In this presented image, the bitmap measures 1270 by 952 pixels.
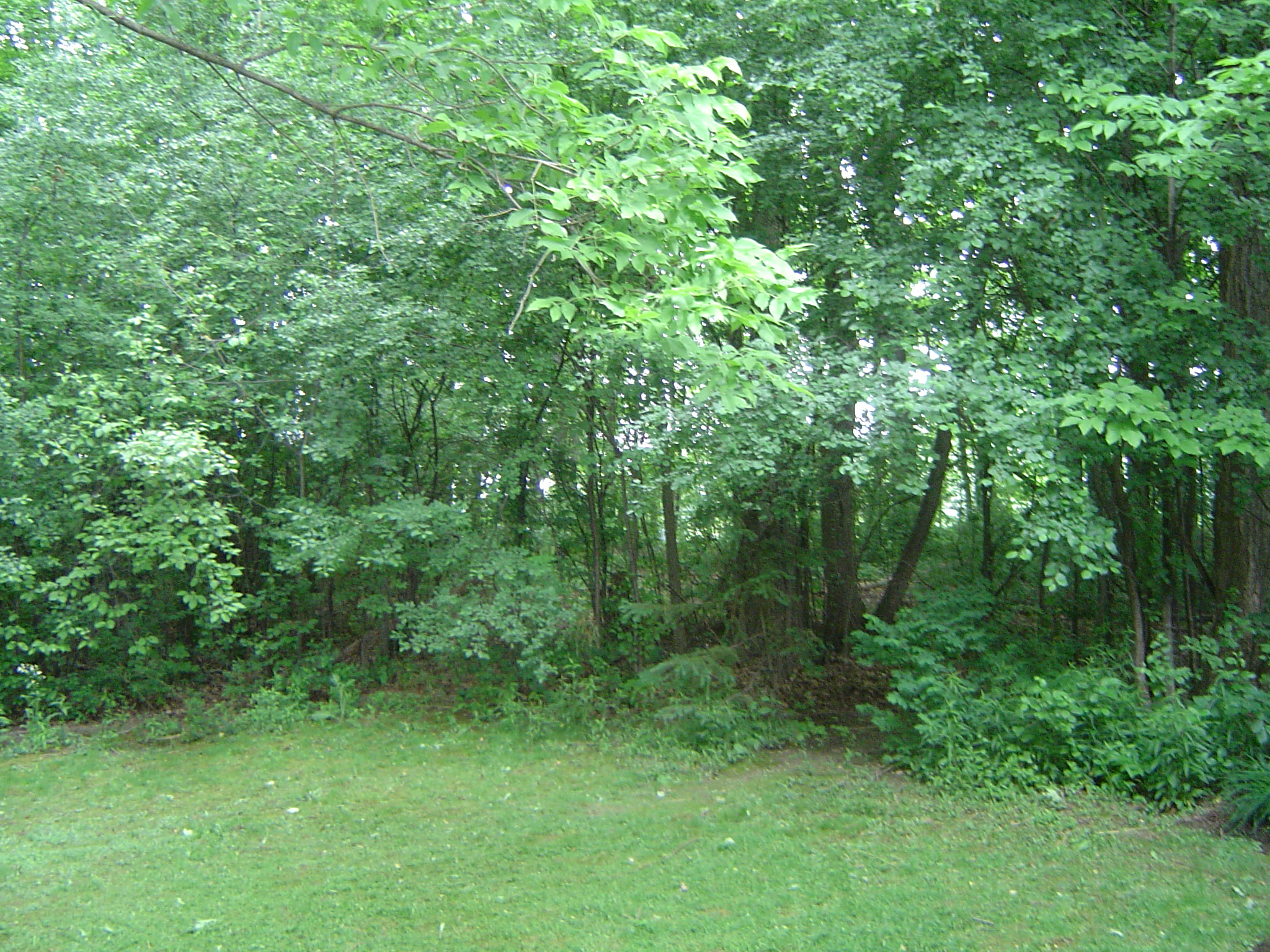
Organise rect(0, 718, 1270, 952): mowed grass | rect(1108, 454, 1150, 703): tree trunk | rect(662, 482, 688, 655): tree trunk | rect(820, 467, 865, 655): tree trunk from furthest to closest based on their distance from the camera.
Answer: rect(820, 467, 865, 655): tree trunk
rect(662, 482, 688, 655): tree trunk
rect(1108, 454, 1150, 703): tree trunk
rect(0, 718, 1270, 952): mowed grass

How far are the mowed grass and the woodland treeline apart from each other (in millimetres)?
1066

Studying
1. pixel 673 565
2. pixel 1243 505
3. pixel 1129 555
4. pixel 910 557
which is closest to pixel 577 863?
pixel 673 565

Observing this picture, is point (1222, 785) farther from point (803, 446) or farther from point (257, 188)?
point (257, 188)

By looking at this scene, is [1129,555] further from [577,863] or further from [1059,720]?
[577,863]

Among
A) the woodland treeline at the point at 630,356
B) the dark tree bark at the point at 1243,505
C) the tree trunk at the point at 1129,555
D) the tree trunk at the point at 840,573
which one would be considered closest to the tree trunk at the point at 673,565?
the woodland treeline at the point at 630,356

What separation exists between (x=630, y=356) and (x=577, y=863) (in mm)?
4268

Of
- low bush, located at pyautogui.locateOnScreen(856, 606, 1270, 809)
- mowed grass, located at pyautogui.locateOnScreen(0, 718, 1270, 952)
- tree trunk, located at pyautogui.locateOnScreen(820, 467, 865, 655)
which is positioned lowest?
mowed grass, located at pyautogui.locateOnScreen(0, 718, 1270, 952)

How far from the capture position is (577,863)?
21.4 feet

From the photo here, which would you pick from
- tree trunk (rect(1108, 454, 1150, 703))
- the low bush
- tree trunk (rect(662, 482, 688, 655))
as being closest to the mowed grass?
the low bush

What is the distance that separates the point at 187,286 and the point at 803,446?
5384mm

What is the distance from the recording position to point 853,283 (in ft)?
25.6

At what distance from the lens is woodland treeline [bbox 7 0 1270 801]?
6.97 meters

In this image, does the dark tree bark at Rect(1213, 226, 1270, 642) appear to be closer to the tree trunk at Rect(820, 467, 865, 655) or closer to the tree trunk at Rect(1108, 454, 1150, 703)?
the tree trunk at Rect(1108, 454, 1150, 703)

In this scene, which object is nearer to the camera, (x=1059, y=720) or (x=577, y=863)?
(x=577, y=863)
